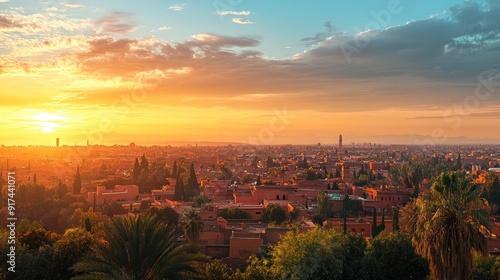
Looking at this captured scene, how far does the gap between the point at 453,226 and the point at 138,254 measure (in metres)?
6.25

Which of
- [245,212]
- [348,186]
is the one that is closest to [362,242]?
[245,212]

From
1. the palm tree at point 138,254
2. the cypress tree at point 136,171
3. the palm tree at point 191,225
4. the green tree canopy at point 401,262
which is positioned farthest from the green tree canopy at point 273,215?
the cypress tree at point 136,171

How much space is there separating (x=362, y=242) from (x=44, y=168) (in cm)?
6522

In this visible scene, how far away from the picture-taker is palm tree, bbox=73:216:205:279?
29.8 ft

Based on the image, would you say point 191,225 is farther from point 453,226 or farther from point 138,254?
point 453,226

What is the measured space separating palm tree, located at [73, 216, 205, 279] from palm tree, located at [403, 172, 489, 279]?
191 inches

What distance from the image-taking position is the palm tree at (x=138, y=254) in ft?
29.8

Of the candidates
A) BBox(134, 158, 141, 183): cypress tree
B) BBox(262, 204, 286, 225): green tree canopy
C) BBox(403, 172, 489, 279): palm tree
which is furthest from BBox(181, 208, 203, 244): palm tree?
BBox(134, 158, 141, 183): cypress tree

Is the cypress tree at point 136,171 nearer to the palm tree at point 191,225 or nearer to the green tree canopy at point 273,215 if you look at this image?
the green tree canopy at point 273,215

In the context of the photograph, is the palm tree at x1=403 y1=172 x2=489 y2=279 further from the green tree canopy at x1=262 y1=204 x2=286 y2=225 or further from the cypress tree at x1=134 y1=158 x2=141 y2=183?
the cypress tree at x1=134 y1=158 x2=141 y2=183

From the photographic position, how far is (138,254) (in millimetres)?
9141

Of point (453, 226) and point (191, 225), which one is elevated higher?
point (453, 226)

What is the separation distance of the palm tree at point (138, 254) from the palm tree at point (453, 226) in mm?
4844

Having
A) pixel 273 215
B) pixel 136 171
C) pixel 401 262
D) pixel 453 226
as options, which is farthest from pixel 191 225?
pixel 136 171
